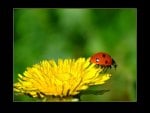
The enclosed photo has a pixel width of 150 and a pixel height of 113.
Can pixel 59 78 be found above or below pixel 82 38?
below

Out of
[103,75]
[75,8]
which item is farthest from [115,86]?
[75,8]

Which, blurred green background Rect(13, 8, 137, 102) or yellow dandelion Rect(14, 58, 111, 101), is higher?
blurred green background Rect(13, 8, 137, 102)

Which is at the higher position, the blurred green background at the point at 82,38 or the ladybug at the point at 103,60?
the blurred green background at the point at 82,38
